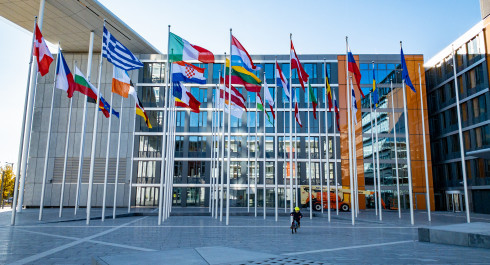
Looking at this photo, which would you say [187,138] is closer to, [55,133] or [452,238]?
[55,133]

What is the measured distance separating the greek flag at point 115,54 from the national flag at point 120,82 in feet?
2.29

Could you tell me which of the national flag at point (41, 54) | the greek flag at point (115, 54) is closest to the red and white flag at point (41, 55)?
the national flag at point (41, 54)

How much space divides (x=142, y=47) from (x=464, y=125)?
134 feet

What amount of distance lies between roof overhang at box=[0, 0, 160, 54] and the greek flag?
17.0 metres

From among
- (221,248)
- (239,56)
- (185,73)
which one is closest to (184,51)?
(185,73)

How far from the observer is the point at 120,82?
21.6 meters

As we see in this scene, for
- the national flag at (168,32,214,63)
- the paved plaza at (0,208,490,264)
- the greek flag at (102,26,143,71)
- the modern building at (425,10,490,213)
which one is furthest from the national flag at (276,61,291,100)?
the modern building at (425,10,490,213)

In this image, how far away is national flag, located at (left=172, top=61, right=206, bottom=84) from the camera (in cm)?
2075

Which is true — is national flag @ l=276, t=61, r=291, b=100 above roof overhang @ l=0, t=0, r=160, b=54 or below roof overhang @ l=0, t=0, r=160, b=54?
below

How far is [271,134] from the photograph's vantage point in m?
48.1

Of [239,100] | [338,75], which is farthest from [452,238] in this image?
[338,75]

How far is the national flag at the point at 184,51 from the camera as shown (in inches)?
785

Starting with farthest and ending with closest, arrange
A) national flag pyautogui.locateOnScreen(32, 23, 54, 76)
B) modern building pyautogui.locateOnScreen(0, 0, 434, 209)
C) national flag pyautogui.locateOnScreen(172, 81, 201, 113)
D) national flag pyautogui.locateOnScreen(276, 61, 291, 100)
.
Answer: modern building pyautogui.locateOnScreen(0, 0, 434, 209), national flag pyautogui.locateOnScreen(276, 61, 291, 100), national flag pyautogui.locateOnScreen(172, 81, 201, 113), national flag pyautogui.locateOnScreen(32, 23, 54, 76)

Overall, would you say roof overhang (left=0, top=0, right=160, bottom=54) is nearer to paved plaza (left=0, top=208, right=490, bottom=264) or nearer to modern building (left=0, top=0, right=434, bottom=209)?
modern building (left=0, top=0, right=434, bottom=209)
